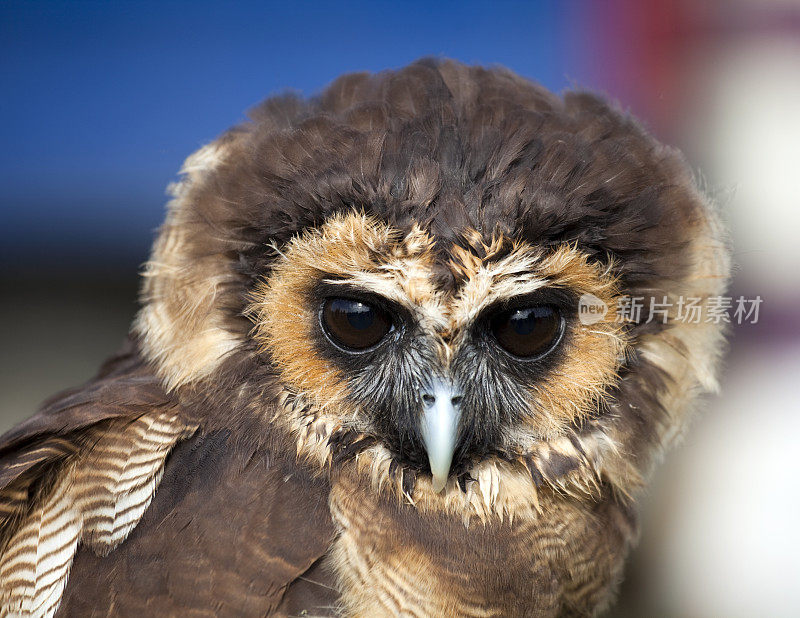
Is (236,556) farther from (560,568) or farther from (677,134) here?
(677,134)

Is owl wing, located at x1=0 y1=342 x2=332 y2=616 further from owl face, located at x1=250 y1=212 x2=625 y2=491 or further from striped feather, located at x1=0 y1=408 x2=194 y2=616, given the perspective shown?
owl face, located at x1=250 y1=212 x2=625 y2=491

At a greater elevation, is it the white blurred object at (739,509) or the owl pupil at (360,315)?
the owl pupil at (360,315)

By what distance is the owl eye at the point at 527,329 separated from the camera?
113cm

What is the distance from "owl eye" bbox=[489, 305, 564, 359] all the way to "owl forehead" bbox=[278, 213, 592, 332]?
55mm

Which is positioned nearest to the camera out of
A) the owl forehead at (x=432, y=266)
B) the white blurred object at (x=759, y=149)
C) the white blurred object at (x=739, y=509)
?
the owl forehead at (x=432, y=266)

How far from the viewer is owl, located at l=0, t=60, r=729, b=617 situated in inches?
42.3

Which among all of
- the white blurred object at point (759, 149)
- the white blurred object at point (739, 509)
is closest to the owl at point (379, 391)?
the white blurred object at point (759, 149)

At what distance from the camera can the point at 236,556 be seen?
1068mm

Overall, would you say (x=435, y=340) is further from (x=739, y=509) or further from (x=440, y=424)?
(x=739, y=509)

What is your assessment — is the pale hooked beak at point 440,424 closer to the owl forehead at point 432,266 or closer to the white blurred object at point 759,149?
the owl forehead at point 432,266

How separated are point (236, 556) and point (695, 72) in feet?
7.58

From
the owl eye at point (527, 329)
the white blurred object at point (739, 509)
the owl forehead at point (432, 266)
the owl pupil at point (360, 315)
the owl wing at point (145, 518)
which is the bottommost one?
the white blurred object at point (739, 509)

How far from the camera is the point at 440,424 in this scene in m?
1.08

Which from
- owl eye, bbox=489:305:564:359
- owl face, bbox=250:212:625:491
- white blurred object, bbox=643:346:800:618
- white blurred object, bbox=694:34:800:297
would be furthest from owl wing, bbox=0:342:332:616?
white blurred object, bbox=643:346:800:618
